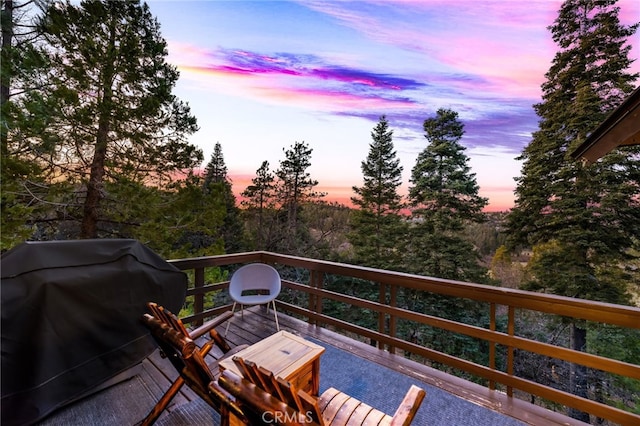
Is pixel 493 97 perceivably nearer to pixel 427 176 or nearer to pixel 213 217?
pixel 427 176

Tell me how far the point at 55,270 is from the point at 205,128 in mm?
5968

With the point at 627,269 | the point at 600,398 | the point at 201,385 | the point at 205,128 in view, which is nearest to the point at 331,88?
the point at 205,128

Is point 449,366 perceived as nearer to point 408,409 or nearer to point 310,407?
point 408,409

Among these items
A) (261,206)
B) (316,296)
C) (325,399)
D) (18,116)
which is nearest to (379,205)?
(261,206)

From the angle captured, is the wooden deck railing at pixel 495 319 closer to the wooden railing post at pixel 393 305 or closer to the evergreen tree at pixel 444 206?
the wooden railing post at pixel 393 305

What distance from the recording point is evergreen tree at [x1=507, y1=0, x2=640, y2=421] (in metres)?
7.04

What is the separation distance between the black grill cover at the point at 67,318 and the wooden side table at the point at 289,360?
2.26ft

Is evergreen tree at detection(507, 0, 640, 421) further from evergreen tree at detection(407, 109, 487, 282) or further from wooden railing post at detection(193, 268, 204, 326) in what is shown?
wooden railing post at detection(193, 268, 204, 326)

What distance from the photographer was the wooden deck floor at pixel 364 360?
1.99 m

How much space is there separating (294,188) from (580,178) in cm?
938

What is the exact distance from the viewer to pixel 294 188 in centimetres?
1233

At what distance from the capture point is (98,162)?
226 inches

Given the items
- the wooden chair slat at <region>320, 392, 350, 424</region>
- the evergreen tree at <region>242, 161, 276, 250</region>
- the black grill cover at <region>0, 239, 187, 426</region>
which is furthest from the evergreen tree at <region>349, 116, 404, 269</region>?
the wooden chair slat at <region>320, 392, 350, 424</region>

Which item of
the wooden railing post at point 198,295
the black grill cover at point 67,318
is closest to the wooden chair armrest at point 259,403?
the black grill cover at point 67,318
